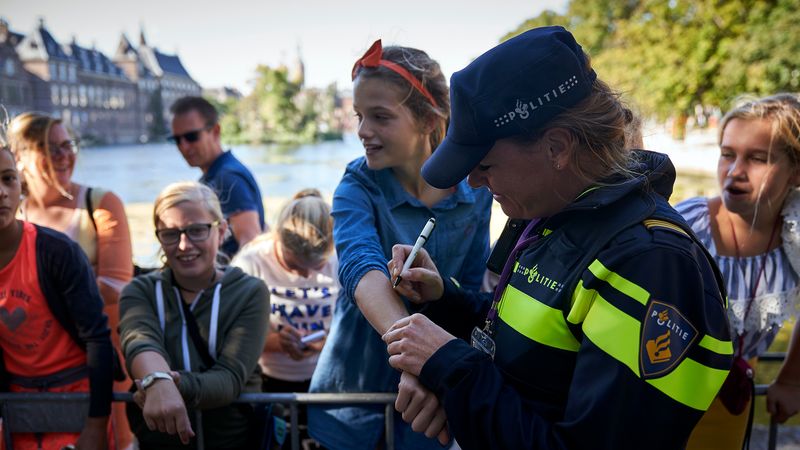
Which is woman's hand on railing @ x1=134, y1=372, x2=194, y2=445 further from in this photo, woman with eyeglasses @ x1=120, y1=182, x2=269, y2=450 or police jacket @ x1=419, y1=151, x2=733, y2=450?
police jacket @ x1=419, y1=151, x2=733, y2=450

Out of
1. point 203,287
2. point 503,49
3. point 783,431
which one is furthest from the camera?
point 783,431

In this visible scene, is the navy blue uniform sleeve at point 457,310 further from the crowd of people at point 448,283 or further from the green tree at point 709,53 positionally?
the green tree at point 709,53

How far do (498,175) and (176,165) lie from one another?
32.1 meters

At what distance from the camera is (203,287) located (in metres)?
2.45

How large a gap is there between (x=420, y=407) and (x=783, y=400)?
5.66ft

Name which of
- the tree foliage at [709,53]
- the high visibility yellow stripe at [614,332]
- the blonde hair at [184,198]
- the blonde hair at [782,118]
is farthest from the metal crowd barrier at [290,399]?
the tree foliage at [709,53]

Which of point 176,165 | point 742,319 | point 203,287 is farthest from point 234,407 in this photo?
point 176,165

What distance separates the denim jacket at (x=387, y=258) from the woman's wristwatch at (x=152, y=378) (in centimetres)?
53

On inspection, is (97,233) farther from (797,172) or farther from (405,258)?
(797,172)

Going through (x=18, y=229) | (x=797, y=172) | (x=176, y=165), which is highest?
(x=797, y=172)

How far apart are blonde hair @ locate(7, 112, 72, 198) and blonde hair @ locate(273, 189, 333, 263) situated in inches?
46.1

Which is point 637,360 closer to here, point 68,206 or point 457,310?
point 457,310

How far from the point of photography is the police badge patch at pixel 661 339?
1.01 m

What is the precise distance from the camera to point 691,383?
3.40ft
